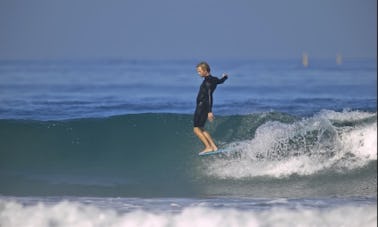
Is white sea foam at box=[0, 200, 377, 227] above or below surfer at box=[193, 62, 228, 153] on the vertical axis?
below

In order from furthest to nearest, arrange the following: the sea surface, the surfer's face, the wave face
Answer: the wave face → the surfer's face → the sea surface

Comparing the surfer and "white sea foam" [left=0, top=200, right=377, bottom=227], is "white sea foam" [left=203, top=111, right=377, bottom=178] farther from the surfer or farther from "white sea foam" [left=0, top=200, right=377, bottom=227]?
"white sea foam" [left=0, top=200, right=377, bottom=227]

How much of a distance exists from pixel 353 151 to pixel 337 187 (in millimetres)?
1219

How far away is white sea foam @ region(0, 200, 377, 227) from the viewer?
25.4ft

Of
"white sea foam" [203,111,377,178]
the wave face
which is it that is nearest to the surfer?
the wave face

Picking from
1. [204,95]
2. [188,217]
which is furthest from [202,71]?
[188,217]

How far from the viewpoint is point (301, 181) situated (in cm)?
1041

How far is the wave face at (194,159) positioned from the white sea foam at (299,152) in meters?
0.02

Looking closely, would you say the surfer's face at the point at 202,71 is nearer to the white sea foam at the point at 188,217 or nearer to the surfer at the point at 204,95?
the surfer at the point at 204,95

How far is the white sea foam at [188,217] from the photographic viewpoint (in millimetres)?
7742

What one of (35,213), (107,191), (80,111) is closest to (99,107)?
(80,111)

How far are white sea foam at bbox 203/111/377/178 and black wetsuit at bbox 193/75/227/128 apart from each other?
3.93 feet

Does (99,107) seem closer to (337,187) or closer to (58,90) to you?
(58,90)

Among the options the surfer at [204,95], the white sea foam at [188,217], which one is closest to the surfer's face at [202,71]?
the surfer at [204,95]
